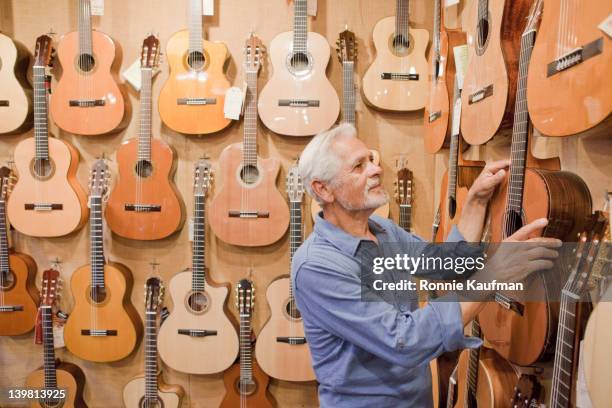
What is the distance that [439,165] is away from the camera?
270cm

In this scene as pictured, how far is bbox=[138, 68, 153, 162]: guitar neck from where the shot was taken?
270 cm

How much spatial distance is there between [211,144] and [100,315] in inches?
45.2

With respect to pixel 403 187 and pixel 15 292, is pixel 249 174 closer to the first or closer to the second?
pixel 403 187

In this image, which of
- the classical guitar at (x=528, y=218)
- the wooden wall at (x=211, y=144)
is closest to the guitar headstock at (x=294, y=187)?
the wooden wall at (x=211, y=144)

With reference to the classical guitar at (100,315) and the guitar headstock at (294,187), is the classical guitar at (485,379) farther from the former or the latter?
the classical guitar at (100,315)

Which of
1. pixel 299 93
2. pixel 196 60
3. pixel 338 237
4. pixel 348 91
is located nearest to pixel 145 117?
pixel 196 60

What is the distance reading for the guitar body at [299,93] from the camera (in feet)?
8.49

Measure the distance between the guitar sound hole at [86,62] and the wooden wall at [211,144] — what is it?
17 centimetres

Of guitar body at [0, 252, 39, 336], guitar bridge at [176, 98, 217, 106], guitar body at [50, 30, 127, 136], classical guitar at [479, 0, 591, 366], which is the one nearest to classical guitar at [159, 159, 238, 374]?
guitar bridge at [176, 98, 217, 106]

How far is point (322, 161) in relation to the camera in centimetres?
146

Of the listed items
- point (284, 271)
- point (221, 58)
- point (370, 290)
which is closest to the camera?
point (370, 290)

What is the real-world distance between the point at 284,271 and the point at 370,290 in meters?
1.70

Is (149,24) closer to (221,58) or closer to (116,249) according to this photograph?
(221,58)

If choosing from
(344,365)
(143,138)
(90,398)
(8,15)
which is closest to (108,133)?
(143,138)
